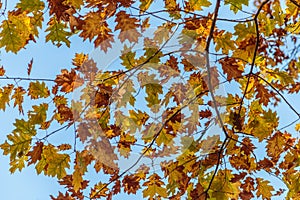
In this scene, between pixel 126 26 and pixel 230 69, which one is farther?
pixel 230 69

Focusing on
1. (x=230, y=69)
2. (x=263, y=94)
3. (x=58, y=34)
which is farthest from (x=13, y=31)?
(x=263, y=94)

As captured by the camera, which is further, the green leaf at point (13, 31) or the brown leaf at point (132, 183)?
the brown leaf at point (132, 183)

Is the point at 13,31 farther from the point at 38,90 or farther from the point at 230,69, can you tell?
the point at 230,69

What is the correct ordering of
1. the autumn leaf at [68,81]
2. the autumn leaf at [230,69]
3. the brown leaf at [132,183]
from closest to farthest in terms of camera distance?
the autumn leaf at [230,69], the autumn leaf at [68,81], the brown leaf at [132,183]

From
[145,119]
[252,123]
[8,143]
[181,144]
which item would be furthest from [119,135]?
[252,123]

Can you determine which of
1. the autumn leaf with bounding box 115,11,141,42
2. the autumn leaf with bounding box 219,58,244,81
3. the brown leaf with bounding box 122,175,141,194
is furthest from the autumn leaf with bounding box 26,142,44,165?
the autumn leaf with bounding box 219,58,244,81

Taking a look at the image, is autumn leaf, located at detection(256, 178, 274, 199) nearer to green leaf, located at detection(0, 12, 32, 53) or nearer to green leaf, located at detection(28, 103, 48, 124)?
green leaf, located at detection(28, 103, 48, 124)

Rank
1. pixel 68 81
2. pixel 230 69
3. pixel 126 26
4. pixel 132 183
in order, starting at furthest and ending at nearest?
pixel 132 183, pixel 68 81, pixel 230 69, pixel 126 26

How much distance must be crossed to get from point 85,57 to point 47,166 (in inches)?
34.8

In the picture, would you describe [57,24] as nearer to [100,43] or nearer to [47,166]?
[100,43]

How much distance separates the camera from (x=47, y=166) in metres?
2.99

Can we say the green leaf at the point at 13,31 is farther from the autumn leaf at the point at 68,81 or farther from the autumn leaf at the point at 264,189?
the autumn leaf at the point at 264,189

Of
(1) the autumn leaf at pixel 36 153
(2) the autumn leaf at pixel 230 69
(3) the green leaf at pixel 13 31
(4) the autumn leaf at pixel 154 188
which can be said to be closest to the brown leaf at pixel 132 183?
(4) the autumn leaf at pixel 154 188

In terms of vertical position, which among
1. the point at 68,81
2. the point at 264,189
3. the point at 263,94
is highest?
the point at 68,81
